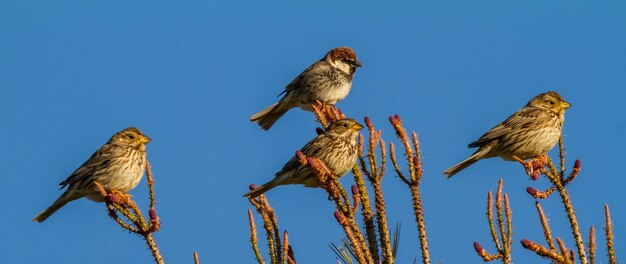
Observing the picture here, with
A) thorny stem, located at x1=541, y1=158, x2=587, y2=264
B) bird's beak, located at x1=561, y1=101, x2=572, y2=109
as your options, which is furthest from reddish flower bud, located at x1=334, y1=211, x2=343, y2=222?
bird's beak, located at x1=561, y1=101, x2=572, y2=109

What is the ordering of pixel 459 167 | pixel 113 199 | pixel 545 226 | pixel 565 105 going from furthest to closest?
pixel 565 105 → pixel 459 167 → pixel 113 199 → pixel 545 226

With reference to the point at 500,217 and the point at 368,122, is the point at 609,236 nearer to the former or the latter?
the point at 500,217

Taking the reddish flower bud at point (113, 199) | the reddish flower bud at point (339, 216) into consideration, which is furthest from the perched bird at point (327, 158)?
the reddish flower bud at point (339, 216)

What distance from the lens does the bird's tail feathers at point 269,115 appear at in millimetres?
12125

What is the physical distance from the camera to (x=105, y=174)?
8070mm

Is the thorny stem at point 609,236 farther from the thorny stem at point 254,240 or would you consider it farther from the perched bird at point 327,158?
the perched bird at point 327,158

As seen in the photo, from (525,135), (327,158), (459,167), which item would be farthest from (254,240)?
(525,135)

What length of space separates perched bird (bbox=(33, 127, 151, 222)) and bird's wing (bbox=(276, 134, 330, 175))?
1385mm

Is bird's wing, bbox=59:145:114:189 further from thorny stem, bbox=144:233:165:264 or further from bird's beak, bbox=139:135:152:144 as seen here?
thorny stem, bbox=144:233:165:264

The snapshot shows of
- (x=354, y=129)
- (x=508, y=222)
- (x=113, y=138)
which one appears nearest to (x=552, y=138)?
(x=354, y=129)

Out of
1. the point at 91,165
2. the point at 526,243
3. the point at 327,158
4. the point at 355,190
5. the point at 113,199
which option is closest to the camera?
the point at 526,243

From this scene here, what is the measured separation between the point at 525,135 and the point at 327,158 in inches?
102

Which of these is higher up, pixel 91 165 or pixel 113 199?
pixel 91 165

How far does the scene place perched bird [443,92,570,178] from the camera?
31.1 feet
